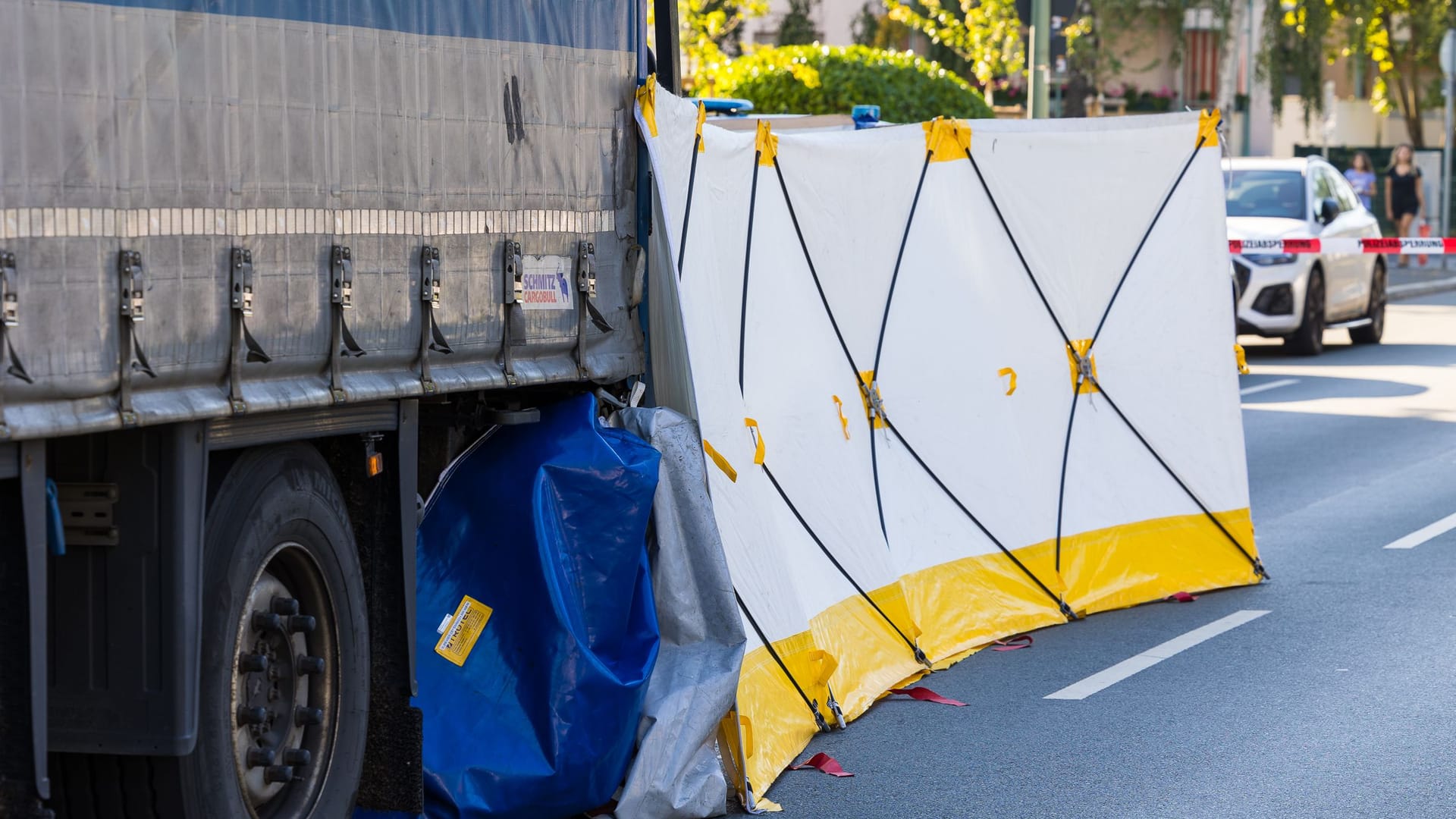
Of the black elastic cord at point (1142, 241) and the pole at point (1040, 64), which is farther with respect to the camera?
the pole at point (1040, 64)

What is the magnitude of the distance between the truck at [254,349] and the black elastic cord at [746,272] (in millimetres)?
1011

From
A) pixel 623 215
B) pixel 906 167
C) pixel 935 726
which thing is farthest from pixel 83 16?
pixel 906 167

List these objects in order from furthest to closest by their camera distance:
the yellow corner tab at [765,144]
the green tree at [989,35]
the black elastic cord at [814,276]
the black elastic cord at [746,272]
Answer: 1. the green tree at [989,35]
2. the black elastic cord at [814,276]
3. the yellow corner tab at [765,144]
4. the black elastic cord at [746,272]

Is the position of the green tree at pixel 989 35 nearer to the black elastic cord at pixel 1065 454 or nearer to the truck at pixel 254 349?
the black elastic cord at pixel 1065 454

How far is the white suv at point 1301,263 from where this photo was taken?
19672 millimetres

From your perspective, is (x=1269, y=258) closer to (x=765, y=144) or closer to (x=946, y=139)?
(x=946, y=139)

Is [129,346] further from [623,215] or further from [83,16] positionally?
[623,215]

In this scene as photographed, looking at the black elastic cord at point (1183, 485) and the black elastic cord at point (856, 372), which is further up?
the black elastic cord at point (856, 372)

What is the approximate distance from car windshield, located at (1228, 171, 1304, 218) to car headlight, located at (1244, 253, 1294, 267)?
0.73 metres

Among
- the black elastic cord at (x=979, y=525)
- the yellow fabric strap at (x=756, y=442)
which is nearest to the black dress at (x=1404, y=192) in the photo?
the black elastic cord at (x=979, y=525)

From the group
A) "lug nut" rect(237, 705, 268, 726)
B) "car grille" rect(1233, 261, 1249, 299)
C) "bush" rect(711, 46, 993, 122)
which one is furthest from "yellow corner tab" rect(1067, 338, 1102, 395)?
"car grille" rect(1233, 261, 1249, 299)

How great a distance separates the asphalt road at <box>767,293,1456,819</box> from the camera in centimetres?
605

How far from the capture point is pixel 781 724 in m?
6.55

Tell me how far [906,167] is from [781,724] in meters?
2.62
